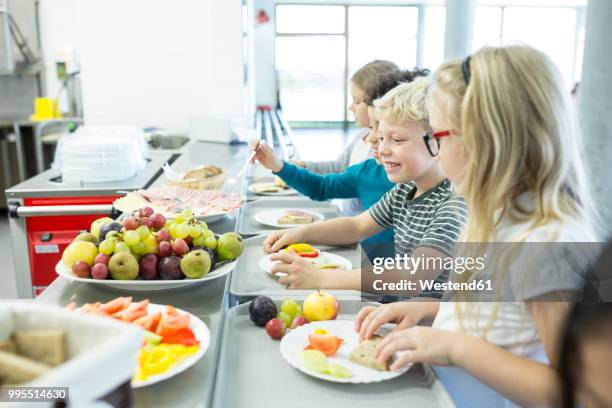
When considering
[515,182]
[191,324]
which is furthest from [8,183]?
[515,182]

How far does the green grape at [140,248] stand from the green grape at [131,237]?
11 mm

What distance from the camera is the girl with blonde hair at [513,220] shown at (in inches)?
39.3

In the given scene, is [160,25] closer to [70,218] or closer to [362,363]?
[70,218]

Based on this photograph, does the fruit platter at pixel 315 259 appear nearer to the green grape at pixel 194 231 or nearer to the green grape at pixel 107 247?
the green grape at pixel 194 231

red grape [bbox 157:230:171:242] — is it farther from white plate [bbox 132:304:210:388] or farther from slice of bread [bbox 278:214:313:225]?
slice of bread [bbox 278:214:313:225]

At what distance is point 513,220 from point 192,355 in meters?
0.66

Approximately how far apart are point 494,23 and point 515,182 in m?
14.7

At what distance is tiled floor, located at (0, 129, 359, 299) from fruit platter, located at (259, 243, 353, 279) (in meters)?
2.36

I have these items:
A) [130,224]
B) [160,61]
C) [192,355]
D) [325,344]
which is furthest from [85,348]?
[160,61]

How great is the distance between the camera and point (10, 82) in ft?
19.8

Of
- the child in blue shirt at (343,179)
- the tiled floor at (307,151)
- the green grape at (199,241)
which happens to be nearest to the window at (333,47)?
the tiled floor at (307,151)

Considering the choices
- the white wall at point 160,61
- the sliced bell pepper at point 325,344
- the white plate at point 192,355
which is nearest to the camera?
the white plate at point 192,355

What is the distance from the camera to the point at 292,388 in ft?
3.40

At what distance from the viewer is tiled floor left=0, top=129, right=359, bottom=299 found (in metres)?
3.89
